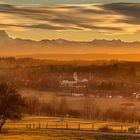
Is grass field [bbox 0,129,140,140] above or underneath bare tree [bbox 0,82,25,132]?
underneath

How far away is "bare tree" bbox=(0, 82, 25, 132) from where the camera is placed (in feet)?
344

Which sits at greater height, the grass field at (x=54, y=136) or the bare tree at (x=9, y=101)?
the bare tree at (x=9, y=101)

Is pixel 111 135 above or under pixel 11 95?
under

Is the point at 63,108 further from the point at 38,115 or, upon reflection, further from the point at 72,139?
the point at 72,139

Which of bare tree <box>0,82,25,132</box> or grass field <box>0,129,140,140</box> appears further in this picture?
bare tree <box>0,82,25,132</box>

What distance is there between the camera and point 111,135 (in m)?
101

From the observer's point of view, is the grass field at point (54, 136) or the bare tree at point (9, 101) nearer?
the grass field at point (54, 136)

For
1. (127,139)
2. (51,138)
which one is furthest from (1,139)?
(127,139)

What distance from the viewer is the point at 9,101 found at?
106 m

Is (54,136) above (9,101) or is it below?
below

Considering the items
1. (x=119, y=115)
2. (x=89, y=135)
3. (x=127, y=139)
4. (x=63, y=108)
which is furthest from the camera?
(x=63, y=108)

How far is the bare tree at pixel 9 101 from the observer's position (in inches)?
4134

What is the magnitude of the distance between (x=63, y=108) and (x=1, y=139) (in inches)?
3946

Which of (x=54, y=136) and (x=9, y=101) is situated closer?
(x=54, y=136)
